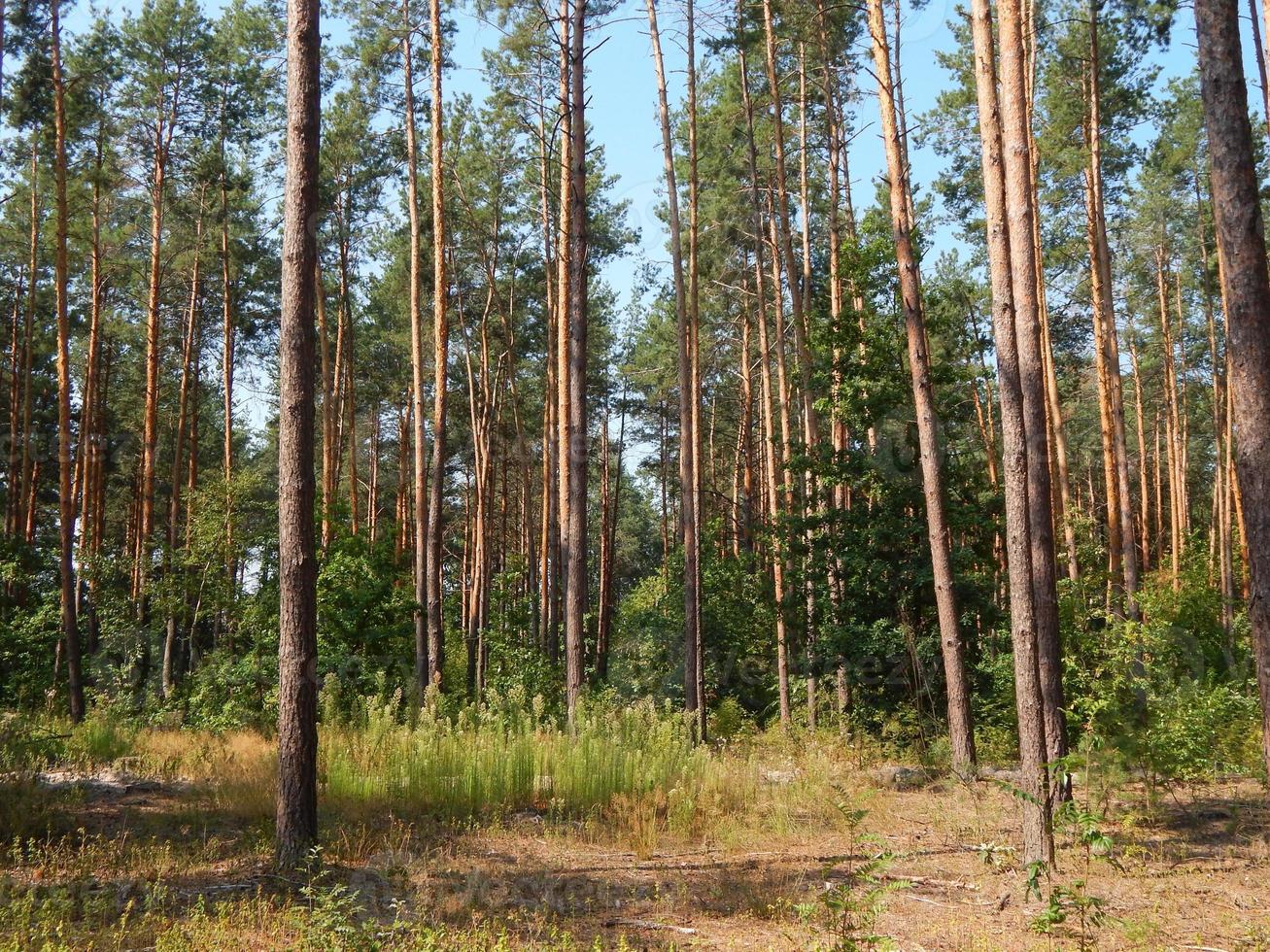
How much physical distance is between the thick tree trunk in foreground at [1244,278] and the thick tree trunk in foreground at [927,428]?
4600mm

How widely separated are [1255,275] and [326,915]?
6772 millimetres

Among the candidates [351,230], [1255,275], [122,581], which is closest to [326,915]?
[1255,275]

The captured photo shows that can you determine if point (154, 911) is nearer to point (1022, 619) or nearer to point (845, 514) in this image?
point (1022, 619)

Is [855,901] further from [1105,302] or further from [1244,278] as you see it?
[1105,302]

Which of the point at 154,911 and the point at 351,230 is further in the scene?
the point at 351,230

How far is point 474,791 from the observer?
9312 millimetres

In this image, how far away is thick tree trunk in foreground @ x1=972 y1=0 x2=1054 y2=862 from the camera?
7.21 metres

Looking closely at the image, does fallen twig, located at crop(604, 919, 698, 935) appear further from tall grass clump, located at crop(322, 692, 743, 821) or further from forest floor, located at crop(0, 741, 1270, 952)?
tall grass clump, located at crop(322, 692, 743, 821)

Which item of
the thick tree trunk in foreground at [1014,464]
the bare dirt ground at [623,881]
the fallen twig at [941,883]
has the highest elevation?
the thick tree trunk in foreground at [1014,464]

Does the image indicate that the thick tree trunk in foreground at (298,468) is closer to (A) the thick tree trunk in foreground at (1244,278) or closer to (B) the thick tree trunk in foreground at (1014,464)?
(B) the thick tree trunk in foreground at (1014,464)

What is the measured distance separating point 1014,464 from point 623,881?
15.7 ft

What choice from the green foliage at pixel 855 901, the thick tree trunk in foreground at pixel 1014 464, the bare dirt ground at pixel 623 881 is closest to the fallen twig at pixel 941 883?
the bare dirt ground at pixel 623 881

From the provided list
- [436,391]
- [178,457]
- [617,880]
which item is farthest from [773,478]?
[178,457]

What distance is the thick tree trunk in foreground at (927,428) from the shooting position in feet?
33.8
